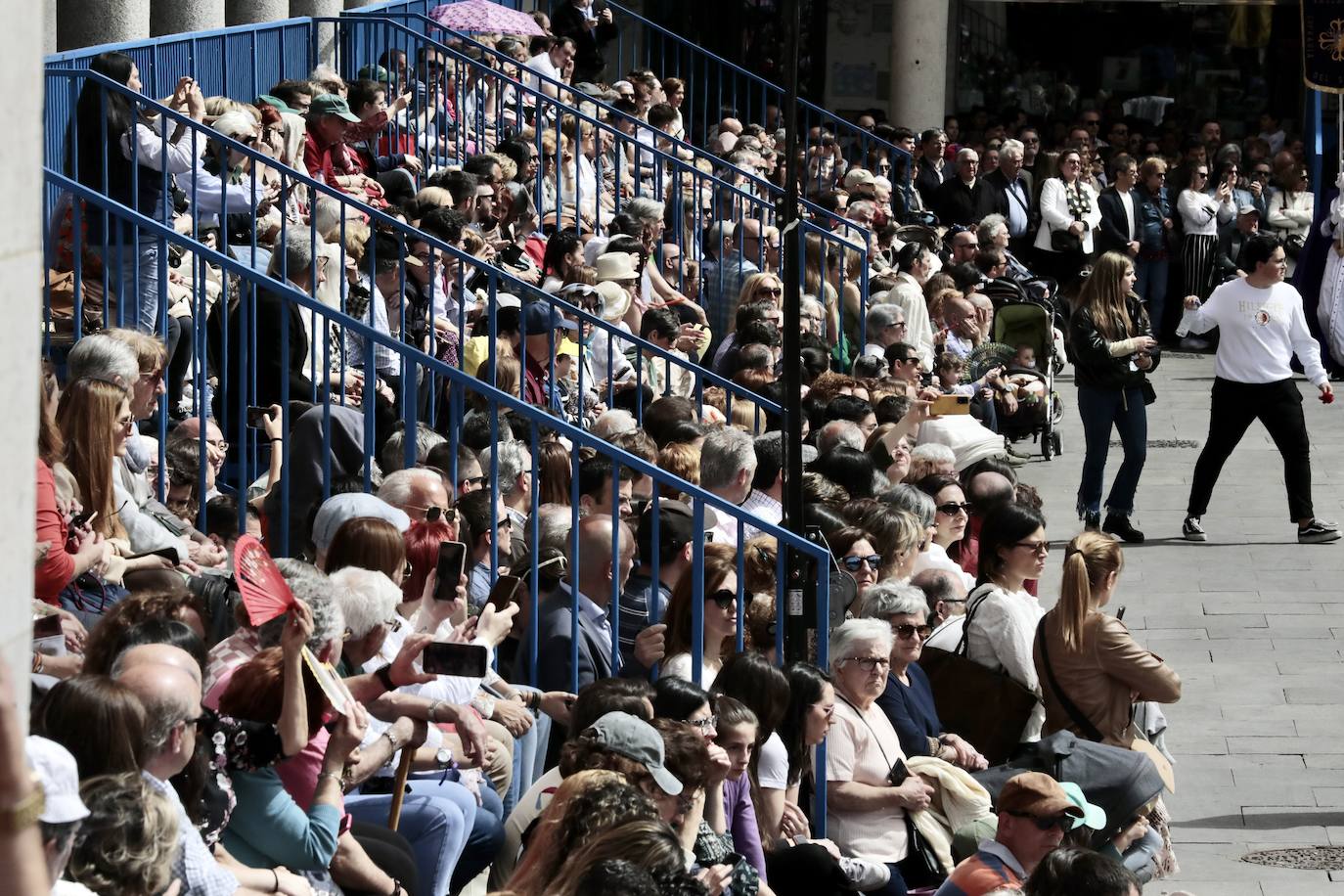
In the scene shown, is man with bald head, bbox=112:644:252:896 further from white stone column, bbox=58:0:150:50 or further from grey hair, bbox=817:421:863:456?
white stone column, bbox=58:0:150:50

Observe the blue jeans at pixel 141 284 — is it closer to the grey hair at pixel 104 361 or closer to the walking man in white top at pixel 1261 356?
the grey hair at pixel 104 361

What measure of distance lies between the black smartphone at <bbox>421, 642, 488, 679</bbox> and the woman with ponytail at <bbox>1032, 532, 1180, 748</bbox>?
291cm

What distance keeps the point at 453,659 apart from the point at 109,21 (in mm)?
9585

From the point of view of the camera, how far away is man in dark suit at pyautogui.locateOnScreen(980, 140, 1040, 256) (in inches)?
799

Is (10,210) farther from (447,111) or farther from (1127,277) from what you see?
(447,111)

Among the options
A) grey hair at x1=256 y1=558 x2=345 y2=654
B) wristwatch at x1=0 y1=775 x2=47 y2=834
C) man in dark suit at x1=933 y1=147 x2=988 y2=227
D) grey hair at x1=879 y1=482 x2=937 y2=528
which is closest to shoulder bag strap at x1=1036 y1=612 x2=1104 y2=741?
grey hair at x1=879 y1=482 x2=937 y2=528

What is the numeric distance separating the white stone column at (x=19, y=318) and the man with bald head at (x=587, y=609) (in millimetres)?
4458

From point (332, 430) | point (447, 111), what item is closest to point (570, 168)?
point (447, 111)

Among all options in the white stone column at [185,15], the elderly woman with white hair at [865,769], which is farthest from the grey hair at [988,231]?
the elderly woman with white hair at [865,769]

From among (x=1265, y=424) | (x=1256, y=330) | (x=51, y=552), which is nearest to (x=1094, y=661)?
(x=51, y=552)

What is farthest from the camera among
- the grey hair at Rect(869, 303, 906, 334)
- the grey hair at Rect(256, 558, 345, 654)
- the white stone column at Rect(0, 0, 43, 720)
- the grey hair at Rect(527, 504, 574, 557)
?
the grey hair at Rect(869, 303, 906, 334)

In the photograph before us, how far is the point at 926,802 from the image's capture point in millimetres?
6766

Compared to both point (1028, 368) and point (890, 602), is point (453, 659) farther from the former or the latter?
point (1028, 368)

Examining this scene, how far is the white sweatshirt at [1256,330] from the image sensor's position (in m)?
12.6
